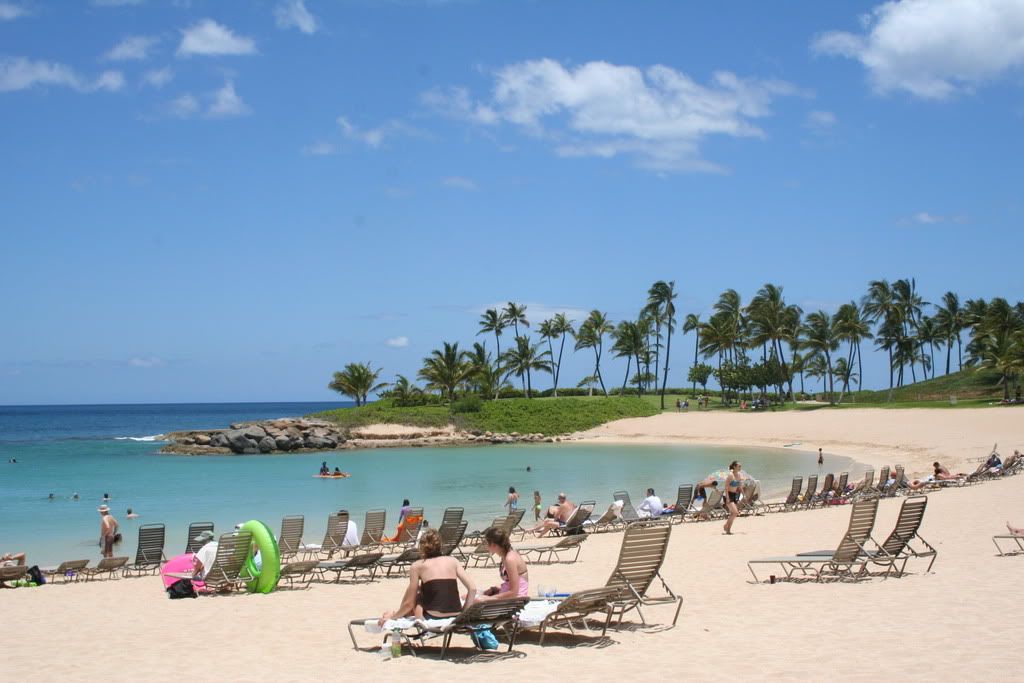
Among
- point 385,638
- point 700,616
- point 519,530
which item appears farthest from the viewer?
point 519,530

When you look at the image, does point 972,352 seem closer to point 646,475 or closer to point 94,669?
point 646,475

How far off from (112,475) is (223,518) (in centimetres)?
2026

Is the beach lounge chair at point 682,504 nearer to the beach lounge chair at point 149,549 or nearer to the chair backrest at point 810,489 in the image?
the chair backrest at point 810,489

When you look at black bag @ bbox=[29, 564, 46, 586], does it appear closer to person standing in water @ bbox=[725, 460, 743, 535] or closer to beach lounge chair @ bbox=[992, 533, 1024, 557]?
person standing in water @ bbox=[725, 460, 743, 535]

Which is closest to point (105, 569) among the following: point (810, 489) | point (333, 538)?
point (333, 538)

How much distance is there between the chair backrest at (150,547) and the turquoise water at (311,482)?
14.3ft

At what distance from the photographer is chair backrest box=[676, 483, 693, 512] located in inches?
707

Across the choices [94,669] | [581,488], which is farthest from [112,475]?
[94,669]

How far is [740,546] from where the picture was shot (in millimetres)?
13516

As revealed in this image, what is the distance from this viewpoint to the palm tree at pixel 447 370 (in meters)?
70.0

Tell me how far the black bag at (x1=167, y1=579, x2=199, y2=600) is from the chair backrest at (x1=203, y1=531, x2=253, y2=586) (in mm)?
255

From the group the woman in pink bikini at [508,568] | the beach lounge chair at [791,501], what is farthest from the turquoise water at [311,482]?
the woman in pink bikini at [508,568]

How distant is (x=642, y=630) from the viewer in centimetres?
749

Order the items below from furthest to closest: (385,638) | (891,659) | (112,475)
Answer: (112,475)
(385,638)
(891,659)
